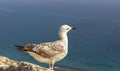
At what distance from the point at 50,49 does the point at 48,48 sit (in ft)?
0.28

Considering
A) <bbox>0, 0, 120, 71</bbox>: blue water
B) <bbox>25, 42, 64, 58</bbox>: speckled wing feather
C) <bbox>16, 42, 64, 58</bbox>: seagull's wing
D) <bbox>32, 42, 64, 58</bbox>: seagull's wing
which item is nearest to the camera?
<bbox>16, 42, 64, 58</bbox>: seagull's wing

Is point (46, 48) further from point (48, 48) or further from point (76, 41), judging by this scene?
point (76, 41)

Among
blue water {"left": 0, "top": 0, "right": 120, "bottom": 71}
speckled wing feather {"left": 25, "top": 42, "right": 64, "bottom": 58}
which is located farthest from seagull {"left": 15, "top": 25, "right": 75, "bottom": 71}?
blue water {"left": 0, "top": 0, "right": 120, "bottom": 71}

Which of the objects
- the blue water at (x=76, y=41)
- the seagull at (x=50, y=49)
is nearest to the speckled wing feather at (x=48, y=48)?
the seagull at (x=50, y=49)

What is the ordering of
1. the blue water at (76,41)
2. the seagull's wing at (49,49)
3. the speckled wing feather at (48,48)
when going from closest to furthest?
the speckled wing feather at (48,48)
the seagull's wing at (49,49)
the blue water at (76,41)

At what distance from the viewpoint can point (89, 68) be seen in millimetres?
78062

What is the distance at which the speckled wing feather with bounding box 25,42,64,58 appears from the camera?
433 inches

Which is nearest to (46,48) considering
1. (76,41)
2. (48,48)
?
(48,48)

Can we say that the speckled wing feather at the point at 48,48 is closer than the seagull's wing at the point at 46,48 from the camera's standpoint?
No

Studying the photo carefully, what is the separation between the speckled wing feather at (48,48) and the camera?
11000 millimetres

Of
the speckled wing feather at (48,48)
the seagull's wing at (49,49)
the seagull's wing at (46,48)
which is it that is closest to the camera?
the seagull's wing at (46,48)

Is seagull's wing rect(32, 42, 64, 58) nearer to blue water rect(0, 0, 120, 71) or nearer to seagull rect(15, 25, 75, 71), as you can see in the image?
seagull rect(15, 25, 75, 71)

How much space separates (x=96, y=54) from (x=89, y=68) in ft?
67.2

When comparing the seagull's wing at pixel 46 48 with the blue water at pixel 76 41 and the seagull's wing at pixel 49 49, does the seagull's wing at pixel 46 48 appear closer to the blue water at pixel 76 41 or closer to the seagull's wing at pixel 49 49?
the seagull's wing at pixel 49 49
